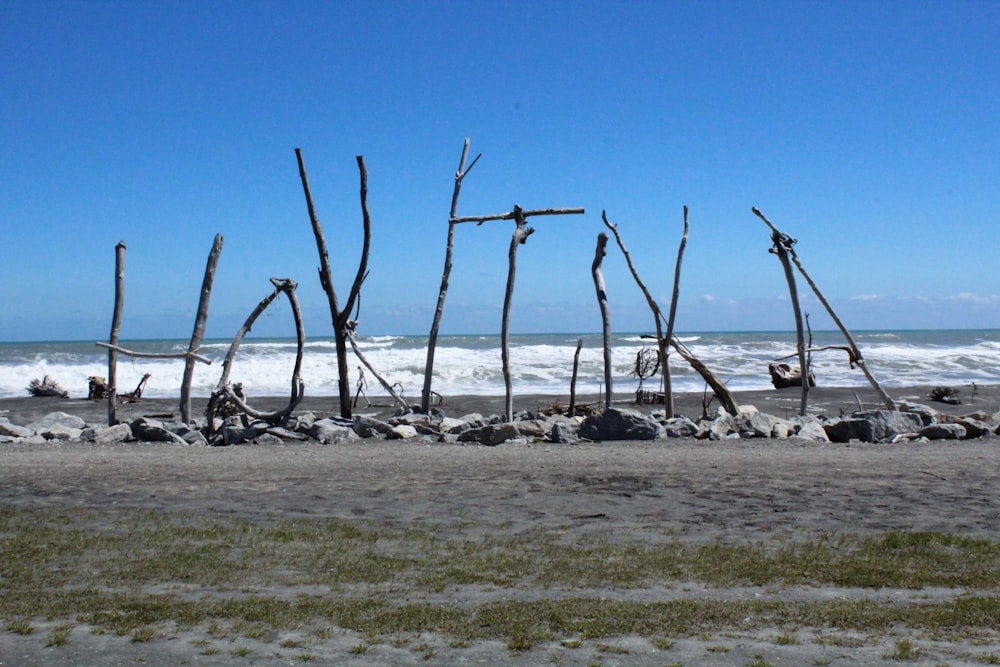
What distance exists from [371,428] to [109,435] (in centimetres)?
400

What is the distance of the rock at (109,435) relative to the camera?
1453 centimetres

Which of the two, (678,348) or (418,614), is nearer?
(418,614)

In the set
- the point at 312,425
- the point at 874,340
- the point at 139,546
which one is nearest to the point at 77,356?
the point at 312,425

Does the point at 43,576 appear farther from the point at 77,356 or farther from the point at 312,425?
the point at 77,356

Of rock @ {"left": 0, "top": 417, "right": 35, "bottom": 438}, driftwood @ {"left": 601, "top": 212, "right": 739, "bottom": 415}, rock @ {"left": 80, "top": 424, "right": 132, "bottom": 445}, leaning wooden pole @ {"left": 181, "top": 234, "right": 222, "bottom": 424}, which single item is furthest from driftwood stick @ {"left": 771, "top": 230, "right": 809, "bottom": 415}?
rock @ {"left": 0, "top": 417, "right": 35, "bottom": 438}

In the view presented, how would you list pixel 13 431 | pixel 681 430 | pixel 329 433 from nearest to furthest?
pixel 681 430 < pixel 329 433 < pixel 13 431

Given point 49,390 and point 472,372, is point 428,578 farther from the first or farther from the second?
point 472,372

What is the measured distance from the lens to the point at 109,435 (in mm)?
14641

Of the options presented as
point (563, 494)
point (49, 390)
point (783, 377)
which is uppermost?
point (783, 377)

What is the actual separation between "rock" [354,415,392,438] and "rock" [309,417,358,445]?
128 mm

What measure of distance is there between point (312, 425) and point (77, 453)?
3486 millimetres

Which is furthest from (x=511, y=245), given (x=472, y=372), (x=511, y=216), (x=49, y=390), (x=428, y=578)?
(x=472, y=372)

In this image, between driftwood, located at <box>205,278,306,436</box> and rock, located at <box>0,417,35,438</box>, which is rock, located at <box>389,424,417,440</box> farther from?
rock, located at <box>0,417,35,438</box>

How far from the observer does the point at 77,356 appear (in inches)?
1950
